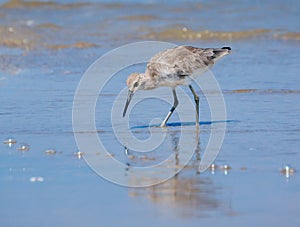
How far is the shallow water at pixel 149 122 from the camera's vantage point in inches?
203

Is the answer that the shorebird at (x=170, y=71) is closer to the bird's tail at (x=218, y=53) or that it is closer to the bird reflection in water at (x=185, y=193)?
the bird's tail at (x=218, y=53)

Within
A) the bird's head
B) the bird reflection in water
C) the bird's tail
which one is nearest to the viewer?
the bird reflection in water

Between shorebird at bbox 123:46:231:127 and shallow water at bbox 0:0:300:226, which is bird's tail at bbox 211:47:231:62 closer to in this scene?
shorebird at bbox 123:46:231:127

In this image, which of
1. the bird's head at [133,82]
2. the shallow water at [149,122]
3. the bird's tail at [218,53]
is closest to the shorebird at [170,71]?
the bird's head at [133,82]

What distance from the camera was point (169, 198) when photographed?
5363 mm

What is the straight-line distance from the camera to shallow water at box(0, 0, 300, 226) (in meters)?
5.14

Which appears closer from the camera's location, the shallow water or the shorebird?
the shallow water

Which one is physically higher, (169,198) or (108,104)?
(108,104)

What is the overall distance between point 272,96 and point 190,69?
1301mm

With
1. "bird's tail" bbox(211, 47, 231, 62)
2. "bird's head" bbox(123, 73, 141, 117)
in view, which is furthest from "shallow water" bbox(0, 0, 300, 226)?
"bird's tail" bbox(211, 47, 231, 62)

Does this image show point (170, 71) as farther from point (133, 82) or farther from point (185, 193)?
point (185, 193)

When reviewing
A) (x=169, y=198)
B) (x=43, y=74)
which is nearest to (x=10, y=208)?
(x=169, y=198)

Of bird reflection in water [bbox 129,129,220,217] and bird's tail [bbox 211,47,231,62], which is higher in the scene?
bird's tail [bbox 211,47,231,62]

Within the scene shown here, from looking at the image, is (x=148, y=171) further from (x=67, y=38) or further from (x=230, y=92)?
(x=67, y=38)
